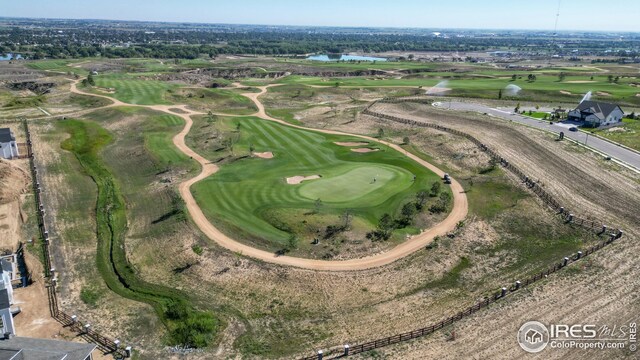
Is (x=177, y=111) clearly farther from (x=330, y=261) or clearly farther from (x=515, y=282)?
(x=515, y=282)

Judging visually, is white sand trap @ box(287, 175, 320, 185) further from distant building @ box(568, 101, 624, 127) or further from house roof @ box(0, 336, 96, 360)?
distant building @ box(568, 101, 624, 127)

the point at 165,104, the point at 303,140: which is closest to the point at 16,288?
the point at 303,140

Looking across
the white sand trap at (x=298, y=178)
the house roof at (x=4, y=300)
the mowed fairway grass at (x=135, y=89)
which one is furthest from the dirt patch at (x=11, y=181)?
the mowed fairway grass at (x=135, y=89)

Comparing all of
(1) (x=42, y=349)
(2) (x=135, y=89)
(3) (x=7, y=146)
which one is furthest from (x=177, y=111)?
(1) (x=42, y=349)

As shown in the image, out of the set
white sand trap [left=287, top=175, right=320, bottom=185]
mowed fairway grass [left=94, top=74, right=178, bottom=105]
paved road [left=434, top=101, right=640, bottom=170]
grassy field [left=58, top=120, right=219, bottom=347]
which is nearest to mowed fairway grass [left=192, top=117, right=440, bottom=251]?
white sand trap [left=287, top=175, right=320, bottom=185]

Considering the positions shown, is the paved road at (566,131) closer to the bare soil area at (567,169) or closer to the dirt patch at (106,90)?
the bare soil area at (567,169)
